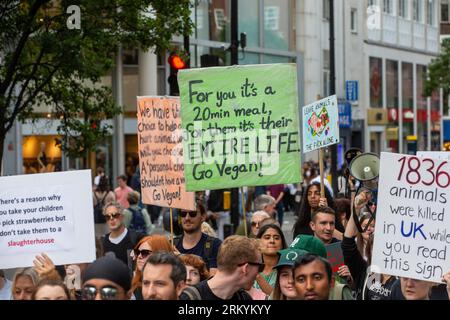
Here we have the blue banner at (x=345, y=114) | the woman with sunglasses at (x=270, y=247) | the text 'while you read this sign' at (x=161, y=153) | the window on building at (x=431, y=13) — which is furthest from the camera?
the window on building at (x=431, y=13)

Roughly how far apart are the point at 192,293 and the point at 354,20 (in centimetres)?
4432

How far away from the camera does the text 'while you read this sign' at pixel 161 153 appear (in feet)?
36.3

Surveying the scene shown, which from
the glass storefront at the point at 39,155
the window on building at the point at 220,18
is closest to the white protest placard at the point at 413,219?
the glass storefront at the point at 39,155

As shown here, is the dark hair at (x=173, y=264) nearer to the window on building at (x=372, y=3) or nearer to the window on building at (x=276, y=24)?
the window on building at (x=276, y=24)

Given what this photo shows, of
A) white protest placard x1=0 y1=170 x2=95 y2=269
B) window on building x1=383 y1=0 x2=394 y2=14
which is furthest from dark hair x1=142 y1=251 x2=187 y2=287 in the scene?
window on building x1=383 y1=0 x2=394 y2=14

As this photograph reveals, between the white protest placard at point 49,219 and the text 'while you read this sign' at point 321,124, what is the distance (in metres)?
4.75

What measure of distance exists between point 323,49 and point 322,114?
3467cm

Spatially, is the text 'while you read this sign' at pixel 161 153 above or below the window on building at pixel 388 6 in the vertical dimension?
below

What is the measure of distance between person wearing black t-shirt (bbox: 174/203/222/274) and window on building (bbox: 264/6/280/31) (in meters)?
31.8

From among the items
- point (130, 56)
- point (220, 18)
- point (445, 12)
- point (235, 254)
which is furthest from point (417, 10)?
point (235, 254)

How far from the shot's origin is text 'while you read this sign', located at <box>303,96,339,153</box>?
40.9 ft

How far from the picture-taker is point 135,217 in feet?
56.6

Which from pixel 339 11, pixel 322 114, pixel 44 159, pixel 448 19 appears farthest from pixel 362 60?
pixel 322 114

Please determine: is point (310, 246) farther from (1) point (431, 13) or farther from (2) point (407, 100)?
(1) point (431, 13)
